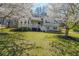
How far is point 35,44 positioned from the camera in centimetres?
175

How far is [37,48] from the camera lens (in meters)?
1.74

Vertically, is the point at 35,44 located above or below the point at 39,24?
below

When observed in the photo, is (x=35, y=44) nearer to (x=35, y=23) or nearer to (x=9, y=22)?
(x=35, y=23)

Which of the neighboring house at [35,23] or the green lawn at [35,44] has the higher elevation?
the neighboring house at [35,23]

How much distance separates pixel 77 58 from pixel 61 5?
0.57 m

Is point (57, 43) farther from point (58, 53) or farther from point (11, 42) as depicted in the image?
point (11, 42)

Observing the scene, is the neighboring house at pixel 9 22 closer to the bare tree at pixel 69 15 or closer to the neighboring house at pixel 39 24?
the neighboring house at pixel 39 24

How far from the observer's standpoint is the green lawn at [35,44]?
5.70 feet

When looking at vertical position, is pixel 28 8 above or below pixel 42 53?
above

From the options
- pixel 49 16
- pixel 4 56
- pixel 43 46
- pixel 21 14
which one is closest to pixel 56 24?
pixel 49 16

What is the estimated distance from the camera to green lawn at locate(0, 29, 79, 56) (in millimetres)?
1737

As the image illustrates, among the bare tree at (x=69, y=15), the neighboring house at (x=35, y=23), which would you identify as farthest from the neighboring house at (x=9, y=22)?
the bare tree at (x=69, y=15)

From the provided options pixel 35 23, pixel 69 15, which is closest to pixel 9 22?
pixel 35 23

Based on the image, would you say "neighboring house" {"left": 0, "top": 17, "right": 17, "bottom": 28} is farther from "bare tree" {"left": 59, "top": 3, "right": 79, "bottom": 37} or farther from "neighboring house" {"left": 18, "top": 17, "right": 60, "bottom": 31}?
"bare tree" {"left": 59, "top": 3, "right": 79, "bottom": 37}
